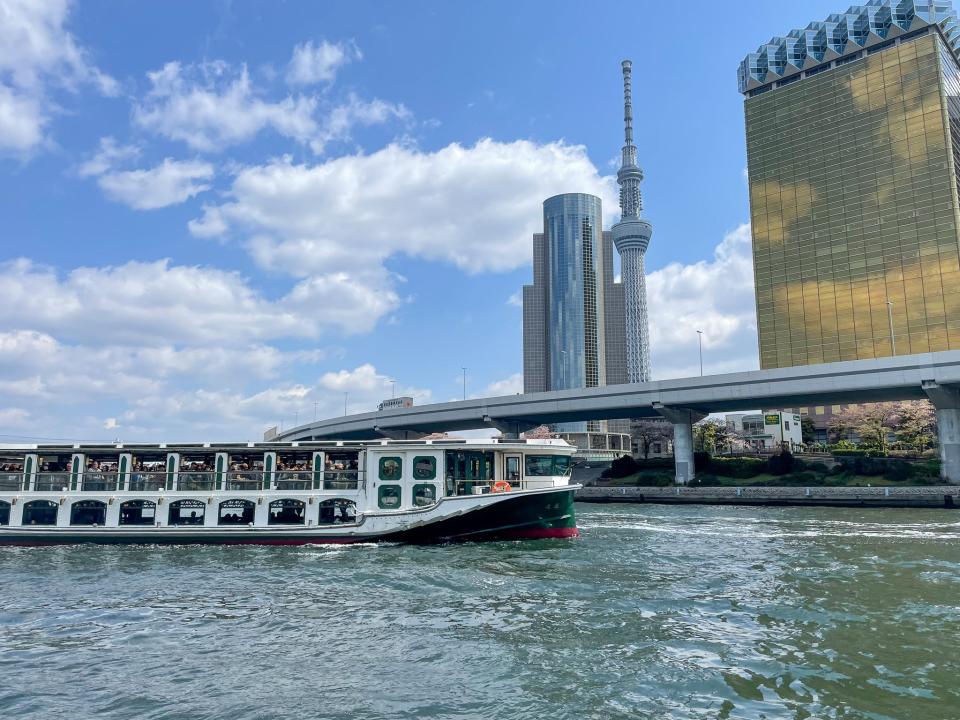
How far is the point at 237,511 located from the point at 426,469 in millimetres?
10358

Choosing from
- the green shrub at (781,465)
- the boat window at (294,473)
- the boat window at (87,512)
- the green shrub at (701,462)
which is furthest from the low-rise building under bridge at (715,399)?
the boat window at (87,512)

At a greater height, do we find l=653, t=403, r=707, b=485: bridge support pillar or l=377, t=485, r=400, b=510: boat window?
l=653, t=403, r=707, b=485: bridge support pillar

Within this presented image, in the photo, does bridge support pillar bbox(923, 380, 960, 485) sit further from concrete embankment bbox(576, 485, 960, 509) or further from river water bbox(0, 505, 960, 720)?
river water bbox(0, 505, 960, 720)

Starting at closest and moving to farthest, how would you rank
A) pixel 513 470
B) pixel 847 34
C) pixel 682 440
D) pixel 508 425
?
pixel 513 470, pixel 682 440, pixel 508 425, pixel 847 34

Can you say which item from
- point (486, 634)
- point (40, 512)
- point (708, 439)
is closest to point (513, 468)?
point (486, 634)

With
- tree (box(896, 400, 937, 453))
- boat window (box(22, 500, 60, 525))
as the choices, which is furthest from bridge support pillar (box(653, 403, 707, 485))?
boat window (box(22, 500, 60, 525))

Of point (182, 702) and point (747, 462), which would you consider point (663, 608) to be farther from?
point (747, 462)

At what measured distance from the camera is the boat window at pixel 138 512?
35.9m

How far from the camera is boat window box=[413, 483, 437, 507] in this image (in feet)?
111

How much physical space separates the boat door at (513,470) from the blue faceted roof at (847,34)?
189 m

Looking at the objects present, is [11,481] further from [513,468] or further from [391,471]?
[513,468]

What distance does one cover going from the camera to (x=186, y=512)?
3572cm

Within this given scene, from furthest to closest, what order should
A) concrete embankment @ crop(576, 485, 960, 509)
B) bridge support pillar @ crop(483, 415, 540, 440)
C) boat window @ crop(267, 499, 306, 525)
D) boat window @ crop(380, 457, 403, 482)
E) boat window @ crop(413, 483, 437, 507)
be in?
1. bridge support pillar @ crop(483, 415, 540, 440)
2. concrete embankment @ crop(576, 485, 960, 509)
3. boat window @ crop(267, 499, 306, 525)
4. boat window @ crop(380, 457, 403, 482)
5. boat window @ crop(413, 483, 437, 507)

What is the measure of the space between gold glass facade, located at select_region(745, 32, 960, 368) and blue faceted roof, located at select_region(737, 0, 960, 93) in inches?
299
